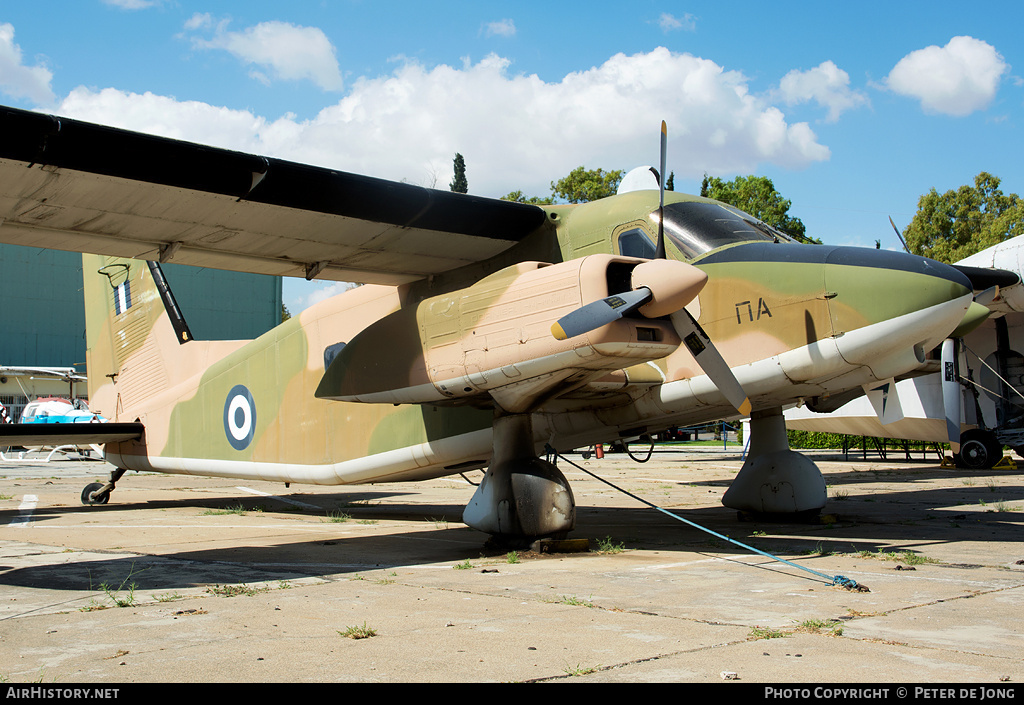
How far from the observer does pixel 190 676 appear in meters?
3.44

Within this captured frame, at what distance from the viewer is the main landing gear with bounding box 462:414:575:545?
7.59 metres

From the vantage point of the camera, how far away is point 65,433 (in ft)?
39.2

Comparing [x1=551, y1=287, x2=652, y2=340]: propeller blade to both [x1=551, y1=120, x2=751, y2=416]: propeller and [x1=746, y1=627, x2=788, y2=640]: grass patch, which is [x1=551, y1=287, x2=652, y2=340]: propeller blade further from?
[x1=746, y1=627, x2=788, y2=640]: grass patch

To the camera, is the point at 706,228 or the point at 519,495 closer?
the point at 519,495

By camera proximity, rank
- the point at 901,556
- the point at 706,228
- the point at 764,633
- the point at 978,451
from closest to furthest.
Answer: the point at 764,633 → the point at 901,556 → the point at 706,228 → the point at 978,451

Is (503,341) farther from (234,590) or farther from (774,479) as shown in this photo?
(774,479)

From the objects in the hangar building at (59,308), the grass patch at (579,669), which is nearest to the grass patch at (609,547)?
the grass patch at (579,669)

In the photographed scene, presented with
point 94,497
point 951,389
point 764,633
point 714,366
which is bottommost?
point 764,633

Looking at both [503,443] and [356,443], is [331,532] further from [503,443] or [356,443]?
[503,443]

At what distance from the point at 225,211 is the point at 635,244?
405 centimetres

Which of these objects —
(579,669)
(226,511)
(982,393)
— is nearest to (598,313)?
(579,669)

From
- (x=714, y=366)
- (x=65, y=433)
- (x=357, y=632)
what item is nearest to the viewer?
(x=357, y=632)

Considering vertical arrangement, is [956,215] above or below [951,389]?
above

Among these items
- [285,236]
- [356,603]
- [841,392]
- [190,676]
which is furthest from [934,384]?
[190,676]
